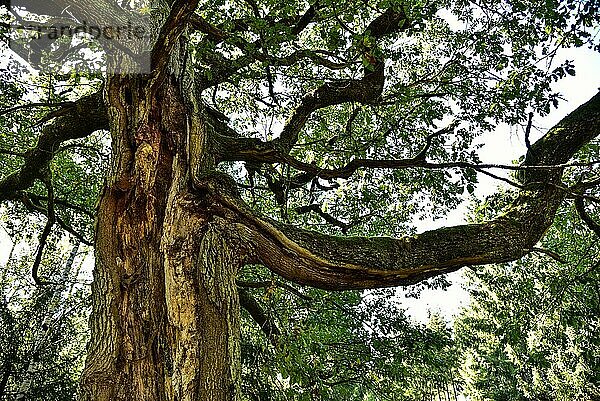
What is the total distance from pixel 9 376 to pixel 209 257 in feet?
20.7

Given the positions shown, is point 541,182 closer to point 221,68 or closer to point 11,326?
point 221,68

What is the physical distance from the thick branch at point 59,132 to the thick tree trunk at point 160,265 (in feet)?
3.86

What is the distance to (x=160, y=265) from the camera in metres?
2.80

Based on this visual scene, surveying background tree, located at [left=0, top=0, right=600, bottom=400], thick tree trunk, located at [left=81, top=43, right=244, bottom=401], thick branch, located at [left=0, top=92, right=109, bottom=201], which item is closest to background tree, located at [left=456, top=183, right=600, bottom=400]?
background tree, located at [left=0, top=0, right=600, bottom=400]

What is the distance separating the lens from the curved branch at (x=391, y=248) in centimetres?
294

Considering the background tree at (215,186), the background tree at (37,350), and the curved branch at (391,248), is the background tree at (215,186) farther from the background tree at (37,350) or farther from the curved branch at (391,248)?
the background tree at (37,350)

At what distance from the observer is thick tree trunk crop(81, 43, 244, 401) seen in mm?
2473

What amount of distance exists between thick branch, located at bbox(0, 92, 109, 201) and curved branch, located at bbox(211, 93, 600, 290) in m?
2.13

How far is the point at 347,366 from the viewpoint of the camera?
19.4ft

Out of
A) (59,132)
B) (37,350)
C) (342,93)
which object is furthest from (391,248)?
(37,350)

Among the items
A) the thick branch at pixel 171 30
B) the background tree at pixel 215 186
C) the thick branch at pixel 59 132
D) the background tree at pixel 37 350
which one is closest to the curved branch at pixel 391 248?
the background tree at pixel 215 186

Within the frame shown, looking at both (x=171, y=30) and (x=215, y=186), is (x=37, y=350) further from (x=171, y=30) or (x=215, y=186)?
(x=171, y=30)

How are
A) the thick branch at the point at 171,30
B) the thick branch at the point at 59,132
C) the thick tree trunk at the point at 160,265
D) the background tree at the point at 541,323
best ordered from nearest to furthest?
the thick branch at the point at 171,30 → the thick tree trunk at the point at 160,265 → the thick branch at the point at 59,132 → the background tree at the point at 541,323

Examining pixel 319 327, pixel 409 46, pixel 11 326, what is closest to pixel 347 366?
pixel 319 327
